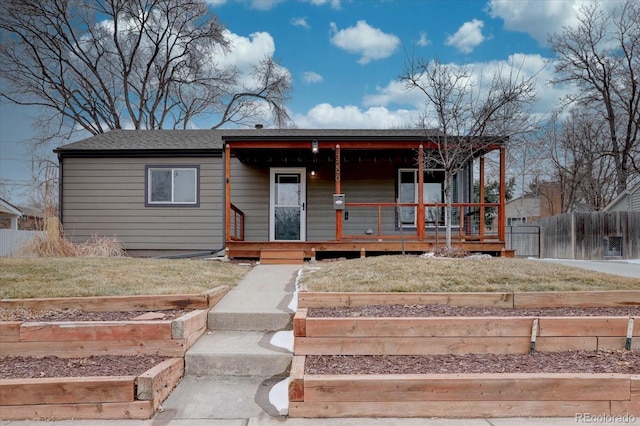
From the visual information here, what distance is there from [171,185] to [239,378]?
7918 mm

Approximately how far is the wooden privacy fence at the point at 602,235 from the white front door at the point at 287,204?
923 cm

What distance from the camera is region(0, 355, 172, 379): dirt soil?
3051 mm

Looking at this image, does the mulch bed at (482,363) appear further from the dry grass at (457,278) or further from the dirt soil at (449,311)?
the dry grass at (457,278)

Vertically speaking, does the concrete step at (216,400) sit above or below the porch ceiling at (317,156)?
below

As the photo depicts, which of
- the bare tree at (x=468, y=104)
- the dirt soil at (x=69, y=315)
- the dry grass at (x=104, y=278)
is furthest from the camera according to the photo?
the bare tree at (x=468, y=104)

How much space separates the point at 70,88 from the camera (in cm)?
2078

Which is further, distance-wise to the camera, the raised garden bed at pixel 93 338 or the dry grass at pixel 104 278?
the dry grass at pixel 104 278

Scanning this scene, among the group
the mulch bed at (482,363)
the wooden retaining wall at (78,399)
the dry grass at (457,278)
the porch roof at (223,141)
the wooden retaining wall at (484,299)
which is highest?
the porch roof at (223,141)

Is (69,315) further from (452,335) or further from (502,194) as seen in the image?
(502,194)

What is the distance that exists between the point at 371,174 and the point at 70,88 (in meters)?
18.2

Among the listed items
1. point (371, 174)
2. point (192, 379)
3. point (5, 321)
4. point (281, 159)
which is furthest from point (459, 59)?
point (5, 321)

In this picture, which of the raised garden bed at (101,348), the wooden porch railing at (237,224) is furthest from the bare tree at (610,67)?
the raised garden bed at (101,348)

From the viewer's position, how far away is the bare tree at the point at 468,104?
818cm

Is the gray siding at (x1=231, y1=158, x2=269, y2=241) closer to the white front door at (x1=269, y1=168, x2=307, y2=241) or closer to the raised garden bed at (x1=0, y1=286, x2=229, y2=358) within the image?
the white front door at (x1=269, y1=168, x2=307, y2=241)
